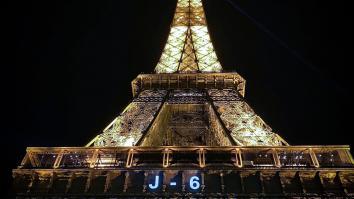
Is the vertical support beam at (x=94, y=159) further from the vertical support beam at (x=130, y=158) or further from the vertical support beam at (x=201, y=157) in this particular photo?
the vertical support beam at (x=201, y=157)

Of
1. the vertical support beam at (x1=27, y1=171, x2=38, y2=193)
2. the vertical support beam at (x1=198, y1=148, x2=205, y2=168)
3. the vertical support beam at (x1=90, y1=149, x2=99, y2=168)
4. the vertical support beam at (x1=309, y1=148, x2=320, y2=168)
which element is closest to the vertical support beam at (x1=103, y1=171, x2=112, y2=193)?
the vertical support beam at (x1=90, y1=149, x2=99, y2=168)

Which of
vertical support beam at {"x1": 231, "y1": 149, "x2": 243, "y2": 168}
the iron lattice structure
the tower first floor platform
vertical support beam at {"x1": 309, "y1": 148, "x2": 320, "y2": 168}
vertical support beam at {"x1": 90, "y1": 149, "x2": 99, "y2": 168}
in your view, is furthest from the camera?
the iron lattice structure

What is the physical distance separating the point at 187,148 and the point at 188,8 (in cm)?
2450

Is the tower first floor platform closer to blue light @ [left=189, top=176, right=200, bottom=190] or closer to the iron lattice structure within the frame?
blue light @ [left=189, top=176, right=200, bottom=190]

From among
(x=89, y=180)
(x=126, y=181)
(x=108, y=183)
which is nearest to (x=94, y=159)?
(x=89, y=180)

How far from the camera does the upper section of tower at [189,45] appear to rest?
2698cm

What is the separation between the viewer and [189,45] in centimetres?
3038

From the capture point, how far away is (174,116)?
74.0 feet

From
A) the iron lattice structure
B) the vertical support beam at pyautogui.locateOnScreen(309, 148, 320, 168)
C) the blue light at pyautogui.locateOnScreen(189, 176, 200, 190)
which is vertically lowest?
the blue light at pyautogui.locateOnScreen(189, 176, 200, 190)

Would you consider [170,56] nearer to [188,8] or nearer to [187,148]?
[188,8]

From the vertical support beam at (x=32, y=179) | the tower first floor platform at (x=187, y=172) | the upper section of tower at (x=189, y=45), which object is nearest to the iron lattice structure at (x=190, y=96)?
the upper section of tower at (x=189, y=45)

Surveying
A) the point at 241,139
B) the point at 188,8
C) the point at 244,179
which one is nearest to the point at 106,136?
the point at 241,139

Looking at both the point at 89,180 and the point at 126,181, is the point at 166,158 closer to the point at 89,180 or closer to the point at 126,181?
the point at 126,181

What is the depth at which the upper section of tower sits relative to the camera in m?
27.0
